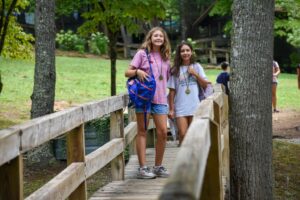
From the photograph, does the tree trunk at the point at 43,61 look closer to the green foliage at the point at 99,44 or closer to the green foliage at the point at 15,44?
the green foliage at the point at 15,44

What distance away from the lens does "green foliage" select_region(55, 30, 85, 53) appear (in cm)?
3741

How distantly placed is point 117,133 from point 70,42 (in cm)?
3259

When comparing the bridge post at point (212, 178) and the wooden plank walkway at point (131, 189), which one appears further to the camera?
the wooden plank walkway at point (131, 189)

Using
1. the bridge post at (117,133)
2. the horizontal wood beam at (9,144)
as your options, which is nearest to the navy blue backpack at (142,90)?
the bridge post at (117,133)

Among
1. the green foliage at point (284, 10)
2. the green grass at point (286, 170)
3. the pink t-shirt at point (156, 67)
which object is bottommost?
the green grass at point (286, 170)

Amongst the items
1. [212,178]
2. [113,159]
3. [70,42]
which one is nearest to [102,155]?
[113,159]

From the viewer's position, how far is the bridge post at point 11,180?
3.09 metres

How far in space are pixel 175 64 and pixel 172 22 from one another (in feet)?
139

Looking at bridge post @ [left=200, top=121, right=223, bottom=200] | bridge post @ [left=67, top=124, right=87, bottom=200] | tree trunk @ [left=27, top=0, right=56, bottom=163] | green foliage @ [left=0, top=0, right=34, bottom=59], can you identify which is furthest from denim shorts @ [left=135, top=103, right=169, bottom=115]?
green foliage @ [left=0, top=0, right=34, bottom=59]

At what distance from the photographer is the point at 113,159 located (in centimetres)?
620

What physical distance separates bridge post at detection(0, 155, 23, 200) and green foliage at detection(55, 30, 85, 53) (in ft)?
113

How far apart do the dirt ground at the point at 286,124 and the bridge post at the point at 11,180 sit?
35.9 feet

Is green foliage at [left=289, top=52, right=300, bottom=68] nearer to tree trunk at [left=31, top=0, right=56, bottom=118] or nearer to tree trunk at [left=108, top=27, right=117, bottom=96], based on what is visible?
→ tree trunk at [left=108, top=27, right=117, bottom=96]

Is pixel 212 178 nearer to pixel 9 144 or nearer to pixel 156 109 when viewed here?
pixel 9 144
